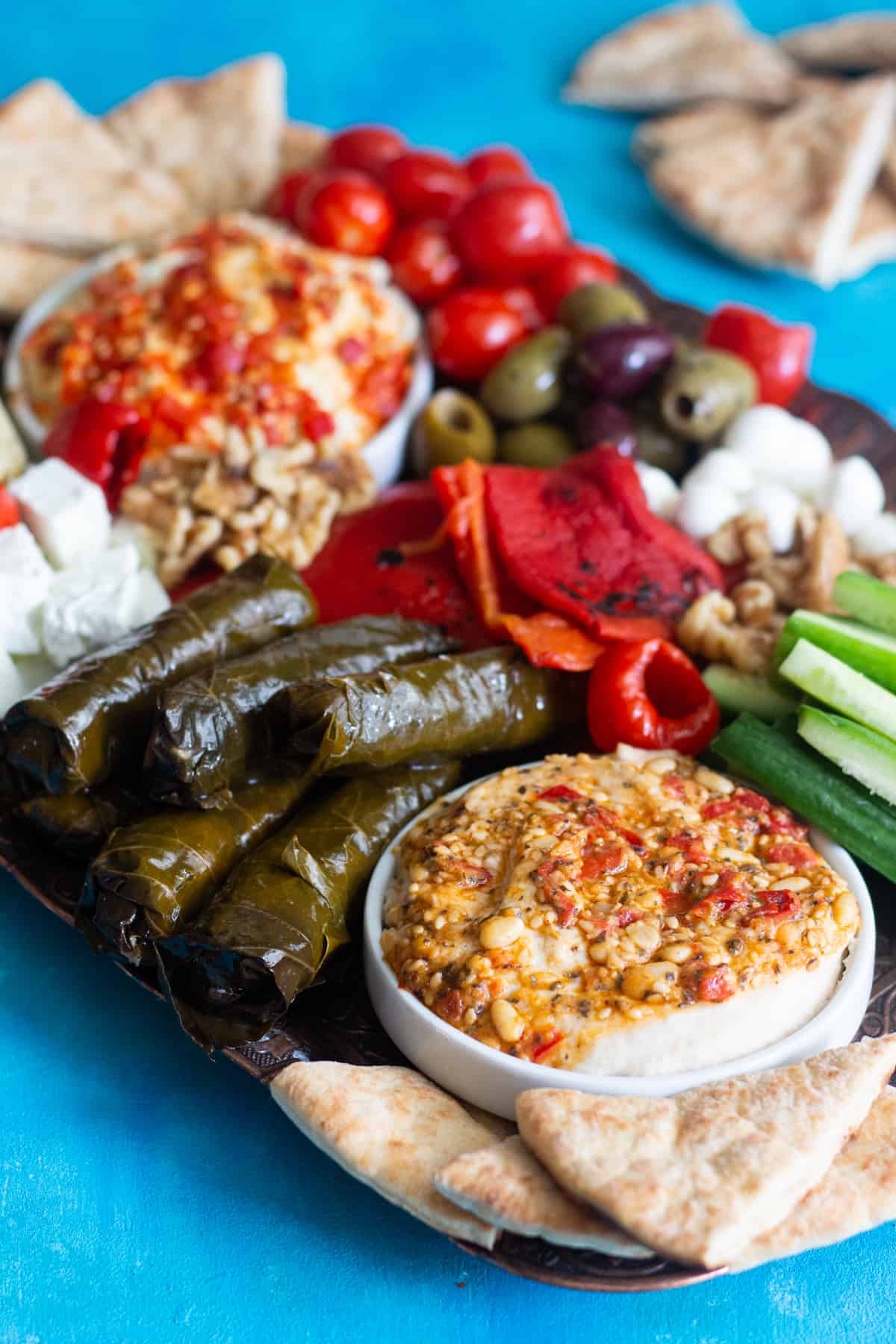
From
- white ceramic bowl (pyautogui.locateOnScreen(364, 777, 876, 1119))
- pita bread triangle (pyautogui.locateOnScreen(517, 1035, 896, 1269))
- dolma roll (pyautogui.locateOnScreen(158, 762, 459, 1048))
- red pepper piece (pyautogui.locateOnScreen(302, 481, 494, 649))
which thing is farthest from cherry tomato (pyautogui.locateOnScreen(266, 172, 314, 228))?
pita bread triangle (pyautogui.locateOnScreen(517, 1035, 896, 1269))

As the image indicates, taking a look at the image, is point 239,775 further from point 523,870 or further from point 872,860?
point 872,860

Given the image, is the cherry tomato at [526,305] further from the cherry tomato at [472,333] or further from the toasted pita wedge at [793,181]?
the toasted pita wedge at [793,181]

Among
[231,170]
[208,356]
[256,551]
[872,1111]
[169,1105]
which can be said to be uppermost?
[231,170]

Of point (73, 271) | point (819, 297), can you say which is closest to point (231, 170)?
point (73, 271)

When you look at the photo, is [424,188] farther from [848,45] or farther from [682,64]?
[848,45]

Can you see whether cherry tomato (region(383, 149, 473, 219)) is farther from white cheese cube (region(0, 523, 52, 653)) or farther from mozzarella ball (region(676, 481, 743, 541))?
white cheese cube (region(0, 523, 52, 653))

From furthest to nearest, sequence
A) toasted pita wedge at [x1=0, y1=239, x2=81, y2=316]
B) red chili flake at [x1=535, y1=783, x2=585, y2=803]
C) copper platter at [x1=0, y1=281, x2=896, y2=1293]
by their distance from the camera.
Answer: toasted pita wedge at [x1=0, y1=239, x2=81, y2=316]
red chili flake at [x1=535, y1=783, x2=585, y2=803]
copper platter at [x1=0, y1=281, x2=896, y2=1293]
